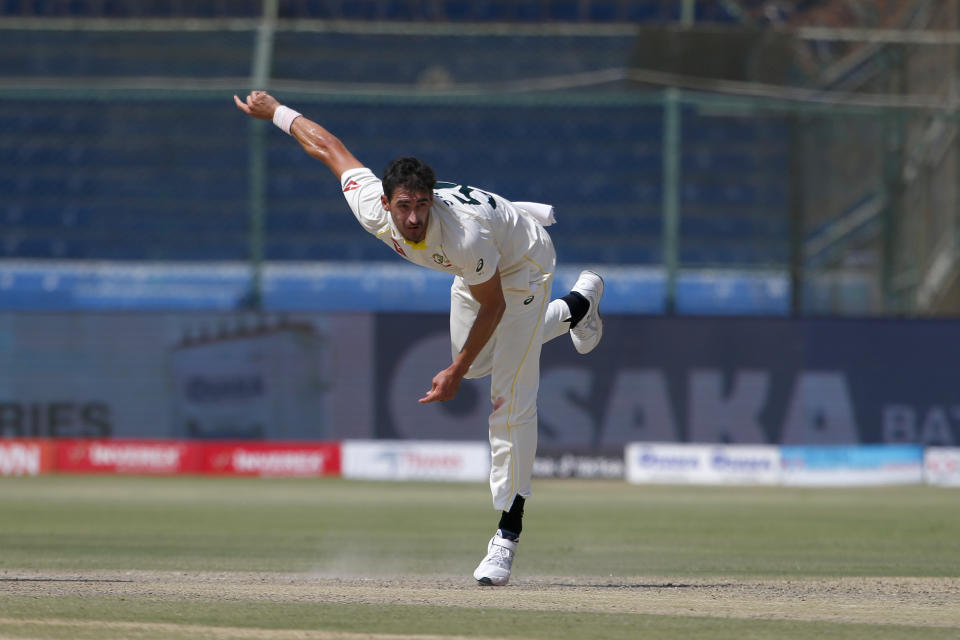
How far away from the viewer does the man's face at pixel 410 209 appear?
20.3 feet

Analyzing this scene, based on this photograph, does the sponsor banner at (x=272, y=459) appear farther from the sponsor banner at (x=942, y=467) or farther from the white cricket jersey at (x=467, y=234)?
the white cricket jersey at (x=467, y=234)

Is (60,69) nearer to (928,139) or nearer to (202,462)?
(202,462)

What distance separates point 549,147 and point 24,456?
29.0ft

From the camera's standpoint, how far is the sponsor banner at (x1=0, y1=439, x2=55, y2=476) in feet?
58.9

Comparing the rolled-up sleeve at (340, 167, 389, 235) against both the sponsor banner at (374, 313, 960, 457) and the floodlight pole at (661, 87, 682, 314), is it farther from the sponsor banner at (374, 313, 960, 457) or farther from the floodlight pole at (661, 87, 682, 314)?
the floodlight pole at (661, 87, 682, 314)

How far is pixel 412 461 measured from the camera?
18.0 metres

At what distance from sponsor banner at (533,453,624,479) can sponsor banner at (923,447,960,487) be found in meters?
3.96

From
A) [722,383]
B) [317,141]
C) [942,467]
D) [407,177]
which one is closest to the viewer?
[407,177]

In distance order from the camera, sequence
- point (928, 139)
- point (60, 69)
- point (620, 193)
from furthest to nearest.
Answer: point (60, 69)
point (620, 193)
point (928, 139)

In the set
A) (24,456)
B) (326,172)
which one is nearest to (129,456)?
(24,456)

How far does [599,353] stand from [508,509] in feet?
35.8

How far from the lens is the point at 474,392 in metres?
17.8

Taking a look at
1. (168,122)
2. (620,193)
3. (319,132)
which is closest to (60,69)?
(168,122)

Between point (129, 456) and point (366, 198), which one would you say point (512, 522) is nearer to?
point (366, 198)
